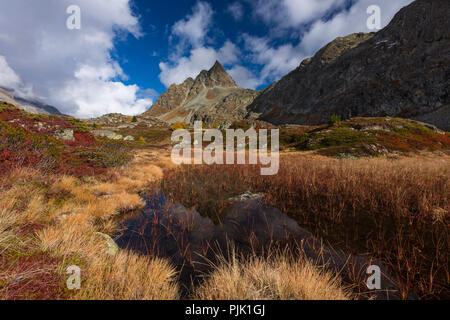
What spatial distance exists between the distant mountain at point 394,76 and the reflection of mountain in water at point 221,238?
77.1 meters

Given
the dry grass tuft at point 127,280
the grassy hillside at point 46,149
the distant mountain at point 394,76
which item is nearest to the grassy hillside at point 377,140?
the dry grass tuft at point 127,280

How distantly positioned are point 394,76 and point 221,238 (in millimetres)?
101972

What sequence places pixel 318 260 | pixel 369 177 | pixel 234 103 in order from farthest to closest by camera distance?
1. pixel 234 103
2. pixel 369 177
3. pixel 318 260

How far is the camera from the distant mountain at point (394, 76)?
5736 cm

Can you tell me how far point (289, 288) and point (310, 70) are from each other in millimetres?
145119

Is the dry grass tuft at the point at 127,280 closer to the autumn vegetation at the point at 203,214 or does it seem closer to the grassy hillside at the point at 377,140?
the autumn vegetation at the point at 203,214

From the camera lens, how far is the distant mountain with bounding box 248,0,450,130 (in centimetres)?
5736

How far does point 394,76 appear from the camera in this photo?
68250 mm

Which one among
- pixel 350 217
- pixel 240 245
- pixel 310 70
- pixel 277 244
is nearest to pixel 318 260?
pixel 277 244

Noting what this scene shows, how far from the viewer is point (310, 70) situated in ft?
384

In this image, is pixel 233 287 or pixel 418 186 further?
pixel 418 186

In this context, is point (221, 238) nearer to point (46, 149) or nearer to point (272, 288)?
point (272, 288)
